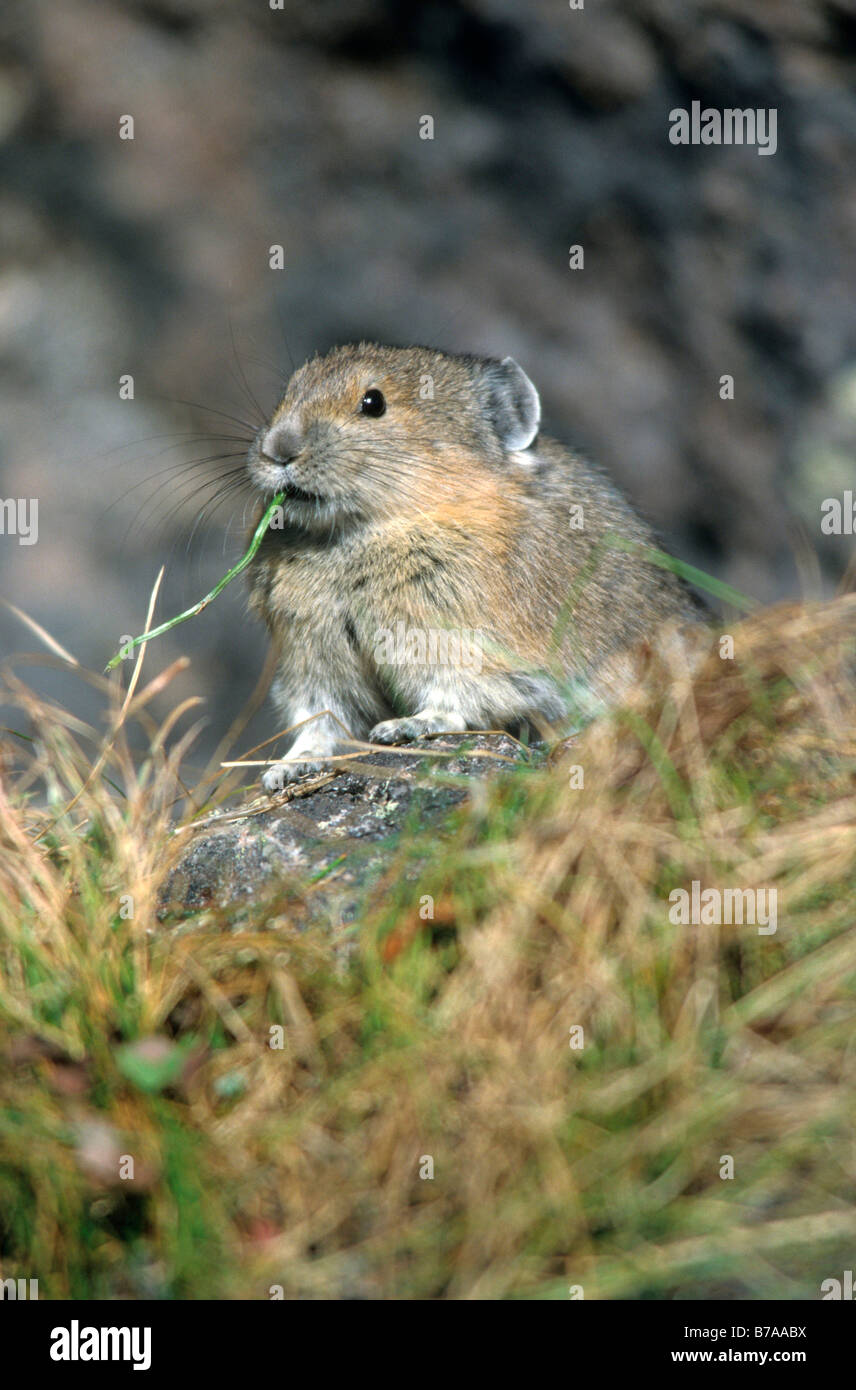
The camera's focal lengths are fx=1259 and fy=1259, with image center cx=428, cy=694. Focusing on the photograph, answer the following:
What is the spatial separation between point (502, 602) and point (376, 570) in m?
0.58

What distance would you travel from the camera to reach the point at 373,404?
229 inches

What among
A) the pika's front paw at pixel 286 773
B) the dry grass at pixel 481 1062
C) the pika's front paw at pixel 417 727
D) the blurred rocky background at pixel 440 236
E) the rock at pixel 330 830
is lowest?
the dry grass at pixel 481 1062

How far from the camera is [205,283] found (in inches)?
348

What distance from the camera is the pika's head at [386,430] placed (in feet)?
18.1

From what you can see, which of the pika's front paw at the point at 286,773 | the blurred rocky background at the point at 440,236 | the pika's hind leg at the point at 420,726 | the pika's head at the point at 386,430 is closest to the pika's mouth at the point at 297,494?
the pika's head at the point at 386,430

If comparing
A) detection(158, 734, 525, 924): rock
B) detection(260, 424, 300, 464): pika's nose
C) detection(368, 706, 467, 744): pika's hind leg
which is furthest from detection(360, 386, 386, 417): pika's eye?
detection(158, 734, 525, 924): rock

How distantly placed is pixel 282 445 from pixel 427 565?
820mm

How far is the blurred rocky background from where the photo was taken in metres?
8.66

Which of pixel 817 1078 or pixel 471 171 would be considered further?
pixel 471 171

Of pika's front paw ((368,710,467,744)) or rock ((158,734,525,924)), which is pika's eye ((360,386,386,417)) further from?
rock ((158,734,525,924))

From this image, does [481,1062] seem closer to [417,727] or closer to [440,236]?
[417,727]

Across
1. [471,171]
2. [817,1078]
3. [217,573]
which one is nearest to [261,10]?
[471,171]

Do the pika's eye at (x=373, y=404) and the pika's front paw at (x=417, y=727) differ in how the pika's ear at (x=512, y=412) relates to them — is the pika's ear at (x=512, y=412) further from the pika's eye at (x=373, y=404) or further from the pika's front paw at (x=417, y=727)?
the pika's front paw at (x=417, y=727)
